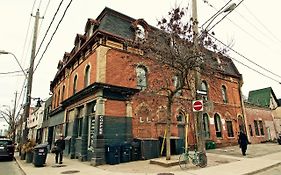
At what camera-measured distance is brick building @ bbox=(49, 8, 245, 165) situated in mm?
14125

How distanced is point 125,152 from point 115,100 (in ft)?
11.1

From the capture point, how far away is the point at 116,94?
1483 centimetres

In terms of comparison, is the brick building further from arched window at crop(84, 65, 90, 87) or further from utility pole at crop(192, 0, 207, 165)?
utility pole at crop(192, 0, 207, 165)

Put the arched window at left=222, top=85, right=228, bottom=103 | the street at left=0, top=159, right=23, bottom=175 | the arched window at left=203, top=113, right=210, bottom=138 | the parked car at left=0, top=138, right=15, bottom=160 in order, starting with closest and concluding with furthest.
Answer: the street at left=0, top=159, right=23, bottom=175 < the parked car at left=0, top=138, right=15, bottom=160 < the arched window at left=203, top=113, right=210, bottom=138 < the arched window at left=222, top=85, right=228, bottom=103

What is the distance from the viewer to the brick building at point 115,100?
14.1 metres

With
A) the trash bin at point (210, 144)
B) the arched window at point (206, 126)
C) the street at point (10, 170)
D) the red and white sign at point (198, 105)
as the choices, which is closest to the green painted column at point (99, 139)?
the street at point (10, 170)

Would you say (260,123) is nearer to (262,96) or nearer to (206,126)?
(262,96)

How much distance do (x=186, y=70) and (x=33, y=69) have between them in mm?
12261

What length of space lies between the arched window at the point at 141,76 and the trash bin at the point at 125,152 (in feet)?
15.6

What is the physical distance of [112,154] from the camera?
43.0 ft

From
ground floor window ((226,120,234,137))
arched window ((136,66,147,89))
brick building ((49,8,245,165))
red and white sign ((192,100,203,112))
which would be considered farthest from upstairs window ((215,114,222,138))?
red and white sign ((192,100,203,112))

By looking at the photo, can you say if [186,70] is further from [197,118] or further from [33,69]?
[33,69]

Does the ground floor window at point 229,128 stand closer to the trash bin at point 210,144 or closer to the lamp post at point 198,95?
the trash bin at point 210,144

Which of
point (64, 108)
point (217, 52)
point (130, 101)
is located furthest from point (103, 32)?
point (64, 108)
